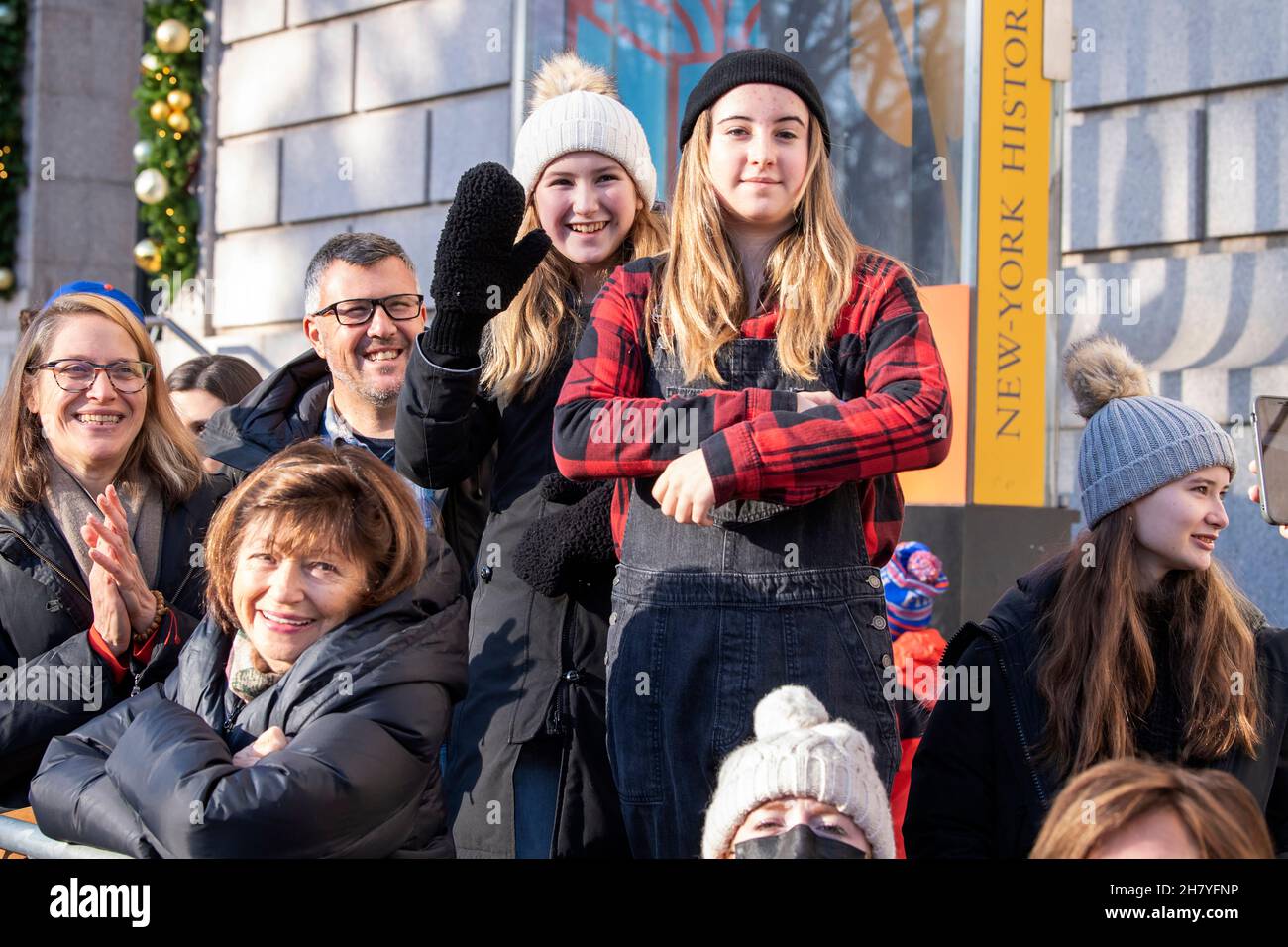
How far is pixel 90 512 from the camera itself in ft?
10.8

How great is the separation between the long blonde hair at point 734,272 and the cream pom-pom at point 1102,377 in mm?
872

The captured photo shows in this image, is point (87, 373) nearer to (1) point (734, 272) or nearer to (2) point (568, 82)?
(2) point (568, 82)

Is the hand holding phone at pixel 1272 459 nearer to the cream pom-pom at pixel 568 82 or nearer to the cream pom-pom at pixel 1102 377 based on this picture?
the cream pom-pom at pixel 1102 377

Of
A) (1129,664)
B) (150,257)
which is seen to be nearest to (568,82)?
(1129,664)

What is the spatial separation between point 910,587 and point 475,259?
260 centimetres

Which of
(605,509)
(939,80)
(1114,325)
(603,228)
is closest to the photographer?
(605,509)

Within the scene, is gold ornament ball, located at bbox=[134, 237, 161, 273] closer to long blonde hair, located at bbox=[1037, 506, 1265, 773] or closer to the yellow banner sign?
the yellow banner sign

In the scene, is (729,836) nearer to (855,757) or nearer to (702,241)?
(855,757)

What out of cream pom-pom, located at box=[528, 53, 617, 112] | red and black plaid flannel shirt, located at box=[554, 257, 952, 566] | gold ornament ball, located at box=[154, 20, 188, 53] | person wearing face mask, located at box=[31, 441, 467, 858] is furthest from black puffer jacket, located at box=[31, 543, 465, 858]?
gold ornament ball, located at box=[154, 20, 188, 53]

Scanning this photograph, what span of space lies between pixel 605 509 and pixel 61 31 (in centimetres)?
1070

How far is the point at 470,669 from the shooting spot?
3.04m
